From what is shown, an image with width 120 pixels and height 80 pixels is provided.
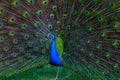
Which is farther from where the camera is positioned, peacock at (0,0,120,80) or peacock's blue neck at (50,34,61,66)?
peacock's blue neck at (50,34,61,66)

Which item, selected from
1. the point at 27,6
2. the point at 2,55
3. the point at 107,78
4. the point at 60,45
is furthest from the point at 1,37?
the point at 107,78

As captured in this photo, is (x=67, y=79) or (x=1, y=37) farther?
(x=67, y=79)

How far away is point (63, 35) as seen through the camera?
4.78 metres

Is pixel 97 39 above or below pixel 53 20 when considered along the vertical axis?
below

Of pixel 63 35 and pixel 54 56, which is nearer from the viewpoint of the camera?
pixel 63 35

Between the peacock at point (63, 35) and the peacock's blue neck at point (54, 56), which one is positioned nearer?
the peacock at point (63, 35)

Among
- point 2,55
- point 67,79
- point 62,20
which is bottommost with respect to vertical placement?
point 67,79

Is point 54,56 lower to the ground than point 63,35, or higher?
lower

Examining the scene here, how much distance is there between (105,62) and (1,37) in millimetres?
1628

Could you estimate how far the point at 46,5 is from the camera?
4648 mm

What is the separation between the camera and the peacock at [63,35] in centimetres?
452

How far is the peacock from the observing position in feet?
14.8

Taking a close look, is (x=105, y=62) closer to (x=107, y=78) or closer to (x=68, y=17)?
(x=107, y=78)

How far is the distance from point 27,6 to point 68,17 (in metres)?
0.64
